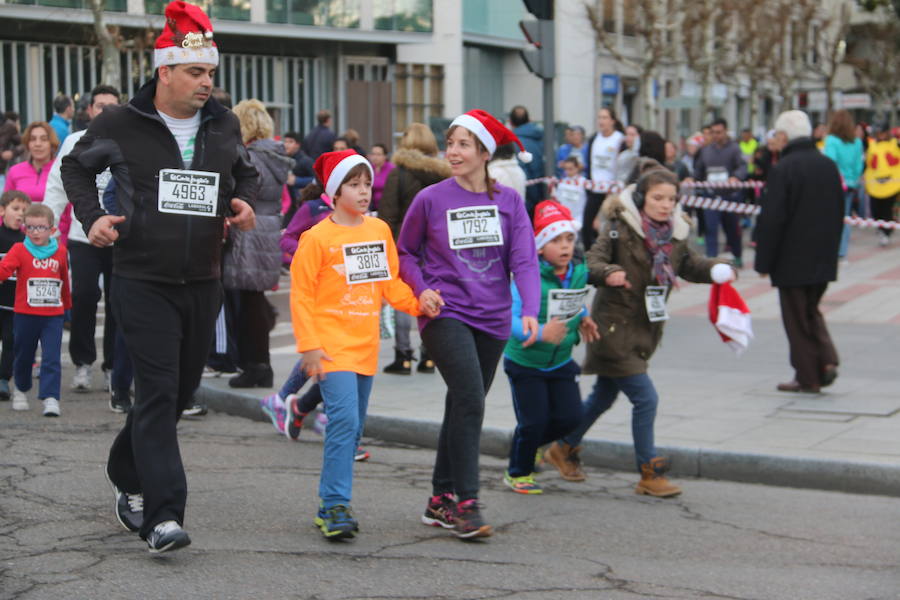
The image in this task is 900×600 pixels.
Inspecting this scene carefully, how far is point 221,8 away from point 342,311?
26.2 metres

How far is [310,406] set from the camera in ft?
25.7

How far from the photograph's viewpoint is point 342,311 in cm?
578

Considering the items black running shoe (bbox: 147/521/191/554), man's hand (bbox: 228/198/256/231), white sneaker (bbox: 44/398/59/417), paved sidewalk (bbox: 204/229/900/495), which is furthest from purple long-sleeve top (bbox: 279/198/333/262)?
black running shoe (bbox: 147/521/191/554)

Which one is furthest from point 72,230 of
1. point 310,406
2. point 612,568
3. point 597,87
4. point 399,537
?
point 597,87

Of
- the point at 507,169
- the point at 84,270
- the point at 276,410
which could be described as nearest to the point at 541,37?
the point at 507,169

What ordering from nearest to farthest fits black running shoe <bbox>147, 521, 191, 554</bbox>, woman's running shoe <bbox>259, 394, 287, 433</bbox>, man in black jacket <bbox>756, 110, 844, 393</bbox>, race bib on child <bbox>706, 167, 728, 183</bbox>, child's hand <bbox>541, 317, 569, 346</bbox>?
1. black running shoe <bbox>147, 521, 191, 554</bbox>
2. child's hand <bbox>541, 317, 569, 346</bbox>
3. woman's running shoe <bbox>259, 394, 287, 433</bbox>
4. man in black jacket <bbox>756, 110, 844, 393</bbox>
5. race bib on child <bbox>706, 167, 728, 183</bbox>

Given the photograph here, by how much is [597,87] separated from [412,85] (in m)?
10.3

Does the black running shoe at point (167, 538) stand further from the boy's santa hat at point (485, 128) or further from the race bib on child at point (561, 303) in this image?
the race bib on child at point (561, 303)

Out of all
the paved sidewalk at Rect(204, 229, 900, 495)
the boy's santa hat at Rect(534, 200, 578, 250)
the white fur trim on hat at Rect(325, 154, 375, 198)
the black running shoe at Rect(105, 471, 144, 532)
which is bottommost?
the paved sidewalk at Rect(204, 229, 900, 495)

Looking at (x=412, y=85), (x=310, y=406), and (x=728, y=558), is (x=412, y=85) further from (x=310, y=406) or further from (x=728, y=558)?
(x=728, y=558)

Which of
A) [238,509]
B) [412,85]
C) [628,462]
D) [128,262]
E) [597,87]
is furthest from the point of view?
[597,87]

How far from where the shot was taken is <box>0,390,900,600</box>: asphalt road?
16.6ft

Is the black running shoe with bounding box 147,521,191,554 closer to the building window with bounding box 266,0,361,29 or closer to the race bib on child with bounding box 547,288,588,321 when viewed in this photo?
the race bib on child with bounding box 547,288,588,321

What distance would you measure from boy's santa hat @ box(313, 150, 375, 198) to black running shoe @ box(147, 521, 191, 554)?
5.10 feet
